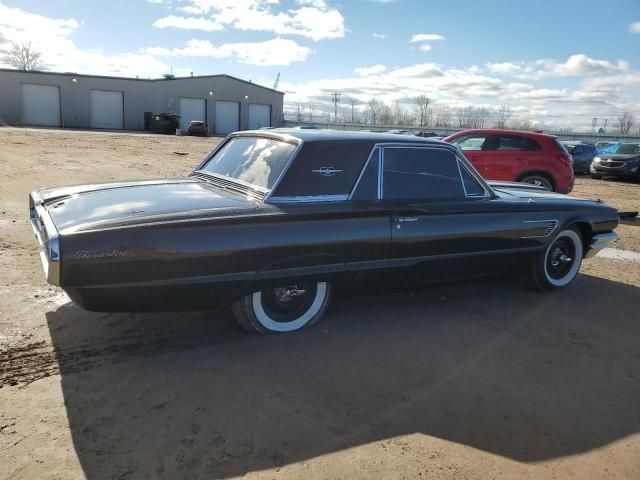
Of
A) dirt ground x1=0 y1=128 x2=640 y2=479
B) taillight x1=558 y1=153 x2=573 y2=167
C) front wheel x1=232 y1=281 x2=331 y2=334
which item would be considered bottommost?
dirt ground x1=0 y1=128 x2=640 y2=479

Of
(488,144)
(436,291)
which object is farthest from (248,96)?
(436,291)

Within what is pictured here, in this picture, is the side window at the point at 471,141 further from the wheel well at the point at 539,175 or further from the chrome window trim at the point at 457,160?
the chrome window trim at the point at 457,160

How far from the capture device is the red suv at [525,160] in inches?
395

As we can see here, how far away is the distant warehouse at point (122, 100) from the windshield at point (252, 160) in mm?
40663

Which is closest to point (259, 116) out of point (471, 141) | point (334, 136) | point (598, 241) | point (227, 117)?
point (227, 117)

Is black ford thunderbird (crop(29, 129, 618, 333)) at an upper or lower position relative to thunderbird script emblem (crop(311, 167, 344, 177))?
lower

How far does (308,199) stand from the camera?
3658 mm

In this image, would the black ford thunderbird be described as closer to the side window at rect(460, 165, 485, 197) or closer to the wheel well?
the side window at rect(460, 165, 485, 197)

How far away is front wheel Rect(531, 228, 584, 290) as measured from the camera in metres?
5.10

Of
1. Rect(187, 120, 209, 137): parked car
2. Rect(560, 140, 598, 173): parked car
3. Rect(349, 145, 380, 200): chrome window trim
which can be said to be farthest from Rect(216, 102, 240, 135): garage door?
Rect(349, 145, 380, 200): chrome window trim

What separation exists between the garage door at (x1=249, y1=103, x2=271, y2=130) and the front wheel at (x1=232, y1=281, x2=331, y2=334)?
46.8 m

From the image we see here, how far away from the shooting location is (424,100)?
8431cm

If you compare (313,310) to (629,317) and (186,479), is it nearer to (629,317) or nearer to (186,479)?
(186,479)

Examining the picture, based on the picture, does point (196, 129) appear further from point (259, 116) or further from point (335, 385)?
point (335, 385)
